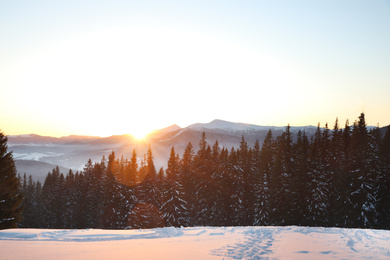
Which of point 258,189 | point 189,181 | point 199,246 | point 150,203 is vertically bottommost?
point 150,203

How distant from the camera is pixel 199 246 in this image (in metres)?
11.1

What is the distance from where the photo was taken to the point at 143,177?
176 feet

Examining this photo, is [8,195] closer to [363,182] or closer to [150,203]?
[150,203]

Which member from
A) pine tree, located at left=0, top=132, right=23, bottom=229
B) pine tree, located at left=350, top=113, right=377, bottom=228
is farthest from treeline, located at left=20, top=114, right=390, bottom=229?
pine tree, located at left=0, top=132, right=23, bottom=229

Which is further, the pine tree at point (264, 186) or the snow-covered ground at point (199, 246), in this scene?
the pine tree at point (264, 186)

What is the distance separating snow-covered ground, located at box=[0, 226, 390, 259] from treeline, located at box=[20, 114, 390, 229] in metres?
29.0

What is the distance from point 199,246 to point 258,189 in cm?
4085

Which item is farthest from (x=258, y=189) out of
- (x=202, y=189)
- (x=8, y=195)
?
(x=8, y=195)

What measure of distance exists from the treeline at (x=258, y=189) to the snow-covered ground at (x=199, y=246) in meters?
29.0

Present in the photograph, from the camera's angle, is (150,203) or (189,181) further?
(189,181)

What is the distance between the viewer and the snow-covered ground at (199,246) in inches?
356

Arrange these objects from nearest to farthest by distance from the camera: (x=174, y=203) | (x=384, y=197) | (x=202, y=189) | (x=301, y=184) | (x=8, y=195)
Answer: (x=8, y=195)
(x=384, y=197)
(x=301, y=184)
(x=174, y=203)
(x=202, y=189)

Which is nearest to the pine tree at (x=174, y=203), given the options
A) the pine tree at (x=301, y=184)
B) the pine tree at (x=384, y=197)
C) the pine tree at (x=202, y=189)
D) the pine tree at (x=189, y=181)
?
the pine tree at (x=189, y=181)

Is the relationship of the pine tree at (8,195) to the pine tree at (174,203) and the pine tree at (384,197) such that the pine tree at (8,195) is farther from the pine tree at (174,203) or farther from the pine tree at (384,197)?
the pine tree at (384,197)
